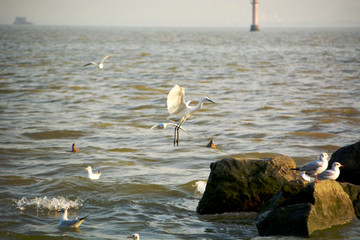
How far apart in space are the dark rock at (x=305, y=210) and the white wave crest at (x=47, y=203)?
4.35 meters

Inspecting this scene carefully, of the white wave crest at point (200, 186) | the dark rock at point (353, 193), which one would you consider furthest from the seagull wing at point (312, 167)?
the white wave crest at point (200, 186)

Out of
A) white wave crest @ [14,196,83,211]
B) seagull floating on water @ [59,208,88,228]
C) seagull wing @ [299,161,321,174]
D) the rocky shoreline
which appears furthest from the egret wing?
seagull floating on water @ [59,208,88,228]

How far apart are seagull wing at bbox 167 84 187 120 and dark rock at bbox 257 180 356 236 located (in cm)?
429

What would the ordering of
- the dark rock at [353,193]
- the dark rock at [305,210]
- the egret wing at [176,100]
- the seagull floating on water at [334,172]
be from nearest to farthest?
the dark rock at [305,210] → the dark rock at [353,193] → the seagull floating on water at [334,172] → the egret wing at [176,100]

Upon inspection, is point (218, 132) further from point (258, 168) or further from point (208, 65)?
point (208, 65)

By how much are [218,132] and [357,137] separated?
484cm

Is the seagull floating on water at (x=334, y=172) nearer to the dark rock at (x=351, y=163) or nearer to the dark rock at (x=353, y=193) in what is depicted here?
the dark rock at (x=353, y=193)

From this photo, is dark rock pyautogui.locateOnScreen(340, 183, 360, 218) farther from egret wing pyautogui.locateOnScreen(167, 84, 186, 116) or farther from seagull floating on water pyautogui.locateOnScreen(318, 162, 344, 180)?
egret wing pyautogui.locateOnScreen(167, 84, 186, 116)

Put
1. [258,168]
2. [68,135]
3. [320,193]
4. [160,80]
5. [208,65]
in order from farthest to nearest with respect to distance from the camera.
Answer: [208,65]
[160,80]
[68,135]
[258,168]
[320,193]

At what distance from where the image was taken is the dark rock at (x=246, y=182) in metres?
8.56

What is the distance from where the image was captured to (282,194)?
7.66 metres

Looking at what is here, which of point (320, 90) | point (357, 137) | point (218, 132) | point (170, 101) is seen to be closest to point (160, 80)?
point (320, 90)

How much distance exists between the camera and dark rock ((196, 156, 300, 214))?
856 cm

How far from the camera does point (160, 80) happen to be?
33.4m
